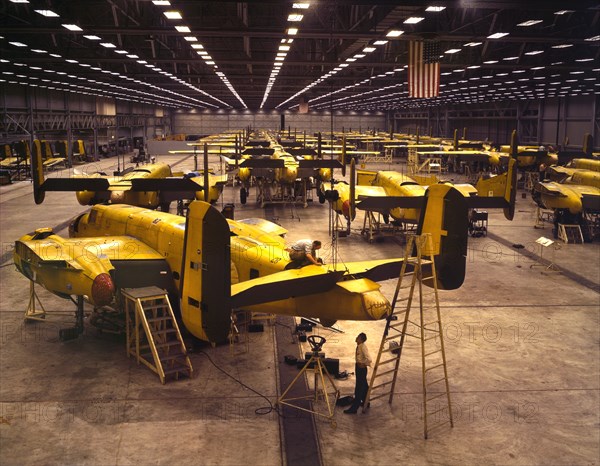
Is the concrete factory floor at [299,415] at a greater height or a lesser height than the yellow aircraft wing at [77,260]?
lesser

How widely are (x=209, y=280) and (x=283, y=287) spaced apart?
1467 millimetres

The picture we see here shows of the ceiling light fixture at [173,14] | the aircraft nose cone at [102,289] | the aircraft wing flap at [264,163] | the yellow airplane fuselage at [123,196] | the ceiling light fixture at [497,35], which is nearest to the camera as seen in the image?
the aircraft nose cone at [102,289]

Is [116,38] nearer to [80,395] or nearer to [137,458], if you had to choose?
[80,395]

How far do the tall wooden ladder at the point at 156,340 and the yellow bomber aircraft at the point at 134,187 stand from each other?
152 inches

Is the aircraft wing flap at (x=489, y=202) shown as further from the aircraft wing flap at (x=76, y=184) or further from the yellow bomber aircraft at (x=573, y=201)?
the yellow bomber aircraft at (x=573, y=201)

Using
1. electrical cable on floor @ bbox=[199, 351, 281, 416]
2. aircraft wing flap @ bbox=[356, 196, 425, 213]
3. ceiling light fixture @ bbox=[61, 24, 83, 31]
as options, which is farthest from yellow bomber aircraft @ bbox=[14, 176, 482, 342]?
ceiling light fixture @ bbox=[61, 24, 83, 31]

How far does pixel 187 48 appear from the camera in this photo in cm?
3666

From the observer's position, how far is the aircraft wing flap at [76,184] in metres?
21.2

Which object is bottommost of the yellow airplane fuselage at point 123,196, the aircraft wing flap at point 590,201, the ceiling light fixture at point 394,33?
Answer: the aircraft wing flap at point 590,201

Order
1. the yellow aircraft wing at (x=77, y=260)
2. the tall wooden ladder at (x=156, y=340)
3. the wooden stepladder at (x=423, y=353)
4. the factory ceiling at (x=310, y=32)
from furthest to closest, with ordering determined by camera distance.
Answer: the factory ceiling at (x=310, y=32)
the yellow aircraft wing at (x=77, y=260)
the tall wooden ladder at (x=156, y=340)
the wooden stepladder at (x=423, y=353)

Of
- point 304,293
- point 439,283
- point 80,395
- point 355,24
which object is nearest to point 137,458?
point 80,395

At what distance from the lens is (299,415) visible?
13.2 meters

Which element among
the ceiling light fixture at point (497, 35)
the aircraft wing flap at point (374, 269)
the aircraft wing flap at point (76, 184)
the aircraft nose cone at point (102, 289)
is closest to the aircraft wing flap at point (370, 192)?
the ceiling light fixture at point (497, 35)

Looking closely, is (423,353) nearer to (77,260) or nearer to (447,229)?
(447,229)
